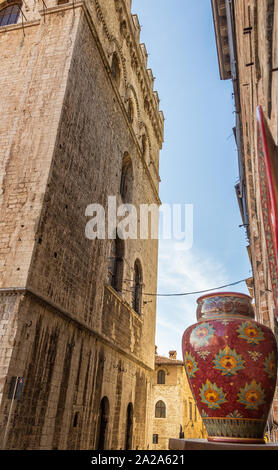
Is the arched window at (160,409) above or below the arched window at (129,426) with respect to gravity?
above

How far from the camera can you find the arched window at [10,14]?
10.5m

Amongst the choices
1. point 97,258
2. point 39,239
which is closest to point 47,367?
point 39,239

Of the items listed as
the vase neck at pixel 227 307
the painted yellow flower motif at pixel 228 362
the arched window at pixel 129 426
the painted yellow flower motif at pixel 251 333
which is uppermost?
the vase neck at pixel 227 307

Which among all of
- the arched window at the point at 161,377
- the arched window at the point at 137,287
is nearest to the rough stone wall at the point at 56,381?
the arched window at the point at 137,287

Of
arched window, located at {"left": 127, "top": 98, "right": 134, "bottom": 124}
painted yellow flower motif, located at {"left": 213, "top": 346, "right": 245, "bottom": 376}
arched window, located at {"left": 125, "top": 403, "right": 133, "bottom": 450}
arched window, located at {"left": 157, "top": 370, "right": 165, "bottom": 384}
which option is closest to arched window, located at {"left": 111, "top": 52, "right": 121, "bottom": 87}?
arched window, located at {"left": 127, "top": 98, "right": 134, "bottom": 124}

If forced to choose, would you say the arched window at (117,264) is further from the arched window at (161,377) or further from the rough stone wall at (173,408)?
the arched window at (161,377)

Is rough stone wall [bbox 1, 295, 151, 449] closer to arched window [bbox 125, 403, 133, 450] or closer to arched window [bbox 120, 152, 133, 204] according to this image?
arched window [bbox 125, 403, 133, 450]

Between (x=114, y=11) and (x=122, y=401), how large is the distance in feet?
44.8

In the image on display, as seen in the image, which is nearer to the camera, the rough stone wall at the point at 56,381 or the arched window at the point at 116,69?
the rough stone wall at the point at 56,381

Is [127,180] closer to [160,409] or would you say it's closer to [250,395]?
[250,395]

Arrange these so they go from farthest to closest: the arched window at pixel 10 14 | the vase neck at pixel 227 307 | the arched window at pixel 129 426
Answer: the arched window at pixel 129 426, the arched window at pixel 10 14, the vase neck at pixel 227 307

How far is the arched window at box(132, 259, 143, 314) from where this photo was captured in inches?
531

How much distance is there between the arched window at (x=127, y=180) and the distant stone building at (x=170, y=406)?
16117 mm
